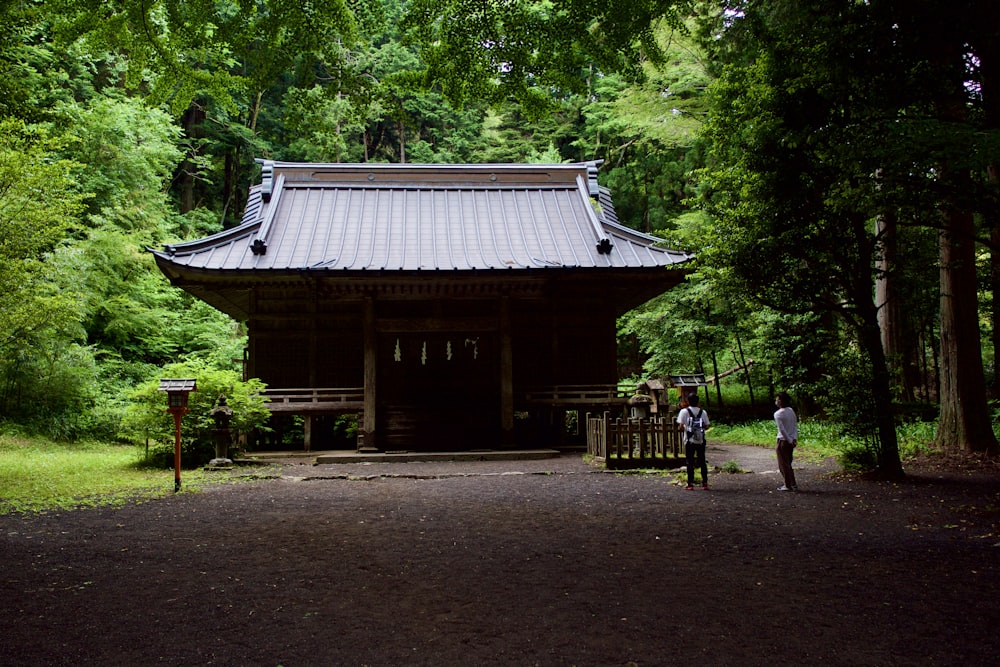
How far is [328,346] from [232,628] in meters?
11.8

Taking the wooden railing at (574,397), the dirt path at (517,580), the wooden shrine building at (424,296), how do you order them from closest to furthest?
the dirt path at (517,580) < the wooden shrine building at (424,296) < the wooden railing at (574,397)

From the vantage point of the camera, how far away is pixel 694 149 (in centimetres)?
1980

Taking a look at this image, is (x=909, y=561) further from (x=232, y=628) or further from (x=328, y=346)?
(x=328, y=346)

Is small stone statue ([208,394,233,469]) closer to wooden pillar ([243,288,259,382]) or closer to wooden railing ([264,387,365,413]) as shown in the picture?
wooden railing ([264,387,365,413])

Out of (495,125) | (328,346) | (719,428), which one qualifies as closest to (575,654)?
(328,346)

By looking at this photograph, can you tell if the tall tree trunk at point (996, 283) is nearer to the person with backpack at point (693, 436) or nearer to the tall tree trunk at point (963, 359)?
the tall tree trunk at point (963, 359)

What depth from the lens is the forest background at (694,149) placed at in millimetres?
5684

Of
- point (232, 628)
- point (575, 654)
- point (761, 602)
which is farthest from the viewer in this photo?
point (761, 602)

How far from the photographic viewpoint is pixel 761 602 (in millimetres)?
4105

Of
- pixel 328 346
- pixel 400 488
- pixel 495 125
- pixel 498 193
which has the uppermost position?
pixel 495 125

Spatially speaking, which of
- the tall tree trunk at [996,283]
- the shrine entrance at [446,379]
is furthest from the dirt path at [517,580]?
the shrine entrance at [446,379]

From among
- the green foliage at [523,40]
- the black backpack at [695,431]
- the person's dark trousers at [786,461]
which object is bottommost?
the person's dark trousers at [786,461]

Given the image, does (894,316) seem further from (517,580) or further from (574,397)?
(517,580)

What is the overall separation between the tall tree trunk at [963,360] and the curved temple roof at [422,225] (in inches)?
170
